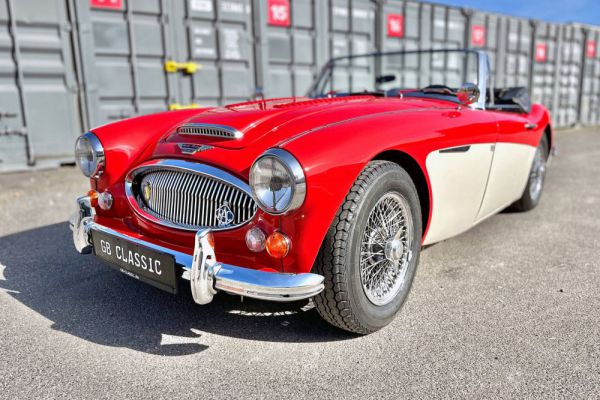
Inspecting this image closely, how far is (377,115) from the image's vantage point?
236 cm

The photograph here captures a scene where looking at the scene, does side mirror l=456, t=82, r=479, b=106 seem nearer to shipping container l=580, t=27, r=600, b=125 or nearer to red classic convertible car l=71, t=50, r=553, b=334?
red classic convertible car l=71, t=50, r=553, b=334

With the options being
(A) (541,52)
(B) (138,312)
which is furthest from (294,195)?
(A) (541,52)

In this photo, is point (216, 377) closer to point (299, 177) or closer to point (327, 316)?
point (327, 316)

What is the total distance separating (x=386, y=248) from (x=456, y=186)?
2.26 feet

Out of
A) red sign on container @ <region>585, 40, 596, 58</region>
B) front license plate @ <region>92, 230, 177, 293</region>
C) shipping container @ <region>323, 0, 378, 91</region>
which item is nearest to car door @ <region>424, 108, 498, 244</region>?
front license plate @ <region>92, 230, 177, 293</region>

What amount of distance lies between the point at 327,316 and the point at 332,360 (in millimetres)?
181

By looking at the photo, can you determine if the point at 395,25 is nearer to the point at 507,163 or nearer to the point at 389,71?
the point at 389,71

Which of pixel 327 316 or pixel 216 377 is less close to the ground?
pixel 327 316

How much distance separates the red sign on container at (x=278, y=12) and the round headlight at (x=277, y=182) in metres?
6.24

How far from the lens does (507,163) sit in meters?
3.31

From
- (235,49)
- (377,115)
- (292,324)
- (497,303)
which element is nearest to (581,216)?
(497,303)

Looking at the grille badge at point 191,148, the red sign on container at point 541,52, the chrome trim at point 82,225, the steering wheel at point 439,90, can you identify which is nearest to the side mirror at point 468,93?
the steering wheel at point 439,90

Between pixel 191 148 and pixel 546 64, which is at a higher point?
pixel 546 64

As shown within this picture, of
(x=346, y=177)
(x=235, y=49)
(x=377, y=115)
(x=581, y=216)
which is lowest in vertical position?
(x=581, y=216)
